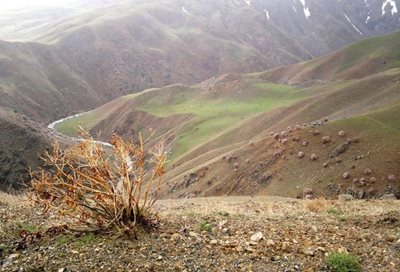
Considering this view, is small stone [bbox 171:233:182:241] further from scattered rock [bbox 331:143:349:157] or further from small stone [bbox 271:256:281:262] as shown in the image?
scattered rock [bbox 331:143:349:157]

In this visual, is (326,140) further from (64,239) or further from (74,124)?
(74,124)

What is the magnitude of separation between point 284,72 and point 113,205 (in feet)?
357

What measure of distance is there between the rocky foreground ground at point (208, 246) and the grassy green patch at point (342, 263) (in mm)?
182

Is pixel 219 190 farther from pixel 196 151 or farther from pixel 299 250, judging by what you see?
pixel 299 250

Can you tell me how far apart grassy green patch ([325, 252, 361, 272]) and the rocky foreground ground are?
0.18 meters

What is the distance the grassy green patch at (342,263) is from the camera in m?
7.42

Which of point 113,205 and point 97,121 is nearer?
point 113,205

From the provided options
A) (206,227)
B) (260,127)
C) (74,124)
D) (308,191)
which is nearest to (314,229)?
(206,227)

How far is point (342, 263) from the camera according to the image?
7484 millimetres

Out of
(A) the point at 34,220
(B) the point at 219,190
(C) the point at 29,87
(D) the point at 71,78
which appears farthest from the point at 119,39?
(A) the point at 34,220

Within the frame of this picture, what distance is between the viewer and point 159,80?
15825 cm

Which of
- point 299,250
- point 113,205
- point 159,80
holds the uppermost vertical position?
point 113,205

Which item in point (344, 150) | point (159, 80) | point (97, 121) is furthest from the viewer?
point (159, 80)

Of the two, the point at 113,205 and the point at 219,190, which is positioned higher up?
the point at 113,205
